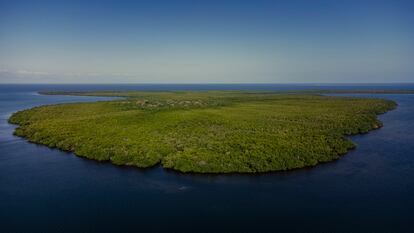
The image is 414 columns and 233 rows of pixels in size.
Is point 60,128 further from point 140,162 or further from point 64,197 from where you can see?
point 64,197

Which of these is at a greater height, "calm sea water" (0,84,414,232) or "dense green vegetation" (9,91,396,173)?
"dense green vegetation" (9,91,396,173)

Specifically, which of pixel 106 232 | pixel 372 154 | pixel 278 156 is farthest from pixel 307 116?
pixel 106 232

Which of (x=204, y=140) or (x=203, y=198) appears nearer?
(x=203, y=198)

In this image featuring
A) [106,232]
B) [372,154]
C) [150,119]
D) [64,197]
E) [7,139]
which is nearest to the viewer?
[106,232]

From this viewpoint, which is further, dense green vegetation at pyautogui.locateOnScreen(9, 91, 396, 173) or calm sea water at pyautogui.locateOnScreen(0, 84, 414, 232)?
dense green vegetation at pyautogui.locateOnScreen(9, 91, 396, 173)

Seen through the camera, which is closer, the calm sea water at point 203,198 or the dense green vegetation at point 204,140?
the calm sea water at point 203,198

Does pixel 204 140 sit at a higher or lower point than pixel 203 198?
higher

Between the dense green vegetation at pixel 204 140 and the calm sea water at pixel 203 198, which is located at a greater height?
the dense green vegetation at pixel 204 140

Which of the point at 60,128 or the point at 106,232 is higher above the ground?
the point at 60,128
